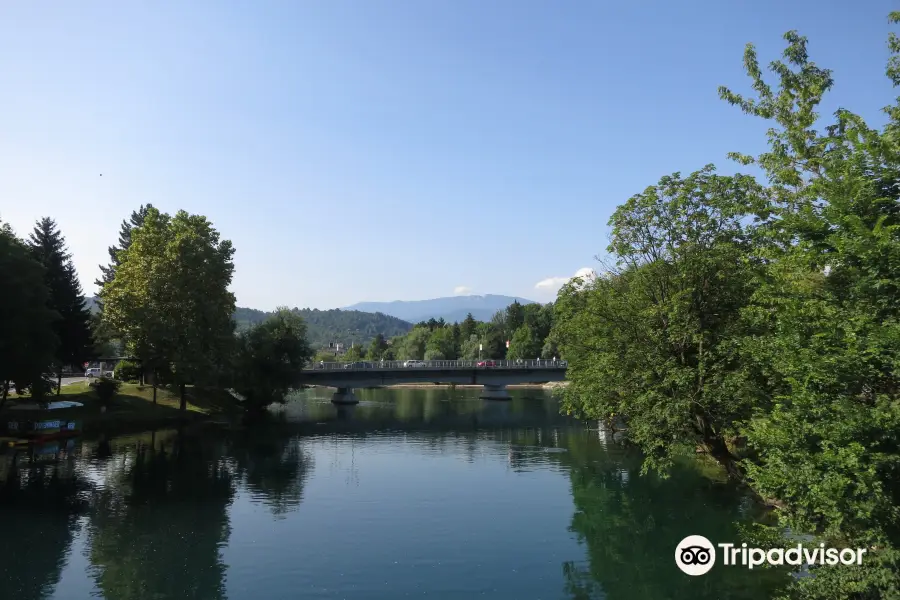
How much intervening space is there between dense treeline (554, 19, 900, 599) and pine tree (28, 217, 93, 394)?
2190 inches

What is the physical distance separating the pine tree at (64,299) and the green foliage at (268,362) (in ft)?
53.1

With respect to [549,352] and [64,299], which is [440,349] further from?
[64,299]

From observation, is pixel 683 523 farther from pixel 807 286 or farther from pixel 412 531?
pixel 807 286

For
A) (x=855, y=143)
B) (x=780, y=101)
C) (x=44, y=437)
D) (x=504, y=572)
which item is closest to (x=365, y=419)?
(x=44, y=437)

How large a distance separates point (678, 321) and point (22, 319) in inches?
1801

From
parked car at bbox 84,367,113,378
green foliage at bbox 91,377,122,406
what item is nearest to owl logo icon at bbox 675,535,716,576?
green foliage at bbox 91,377,122,406

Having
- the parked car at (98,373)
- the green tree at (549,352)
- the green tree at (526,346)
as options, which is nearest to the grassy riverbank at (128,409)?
the parked car at (98,373)

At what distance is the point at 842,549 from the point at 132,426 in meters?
63.0

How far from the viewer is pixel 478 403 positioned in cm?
10894

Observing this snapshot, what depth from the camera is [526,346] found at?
533 ft

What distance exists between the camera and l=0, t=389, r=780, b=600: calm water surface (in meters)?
24.3

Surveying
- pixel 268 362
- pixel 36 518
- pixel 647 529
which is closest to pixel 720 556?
pixel 647 529

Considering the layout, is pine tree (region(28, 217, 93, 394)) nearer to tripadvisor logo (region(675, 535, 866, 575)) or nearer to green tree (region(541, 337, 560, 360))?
tripadvisor logo (region(675, 535, 866, 575))

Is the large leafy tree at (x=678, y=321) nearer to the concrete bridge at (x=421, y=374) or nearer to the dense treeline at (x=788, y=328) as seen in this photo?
the dense treeline at (x=788, y=328)
